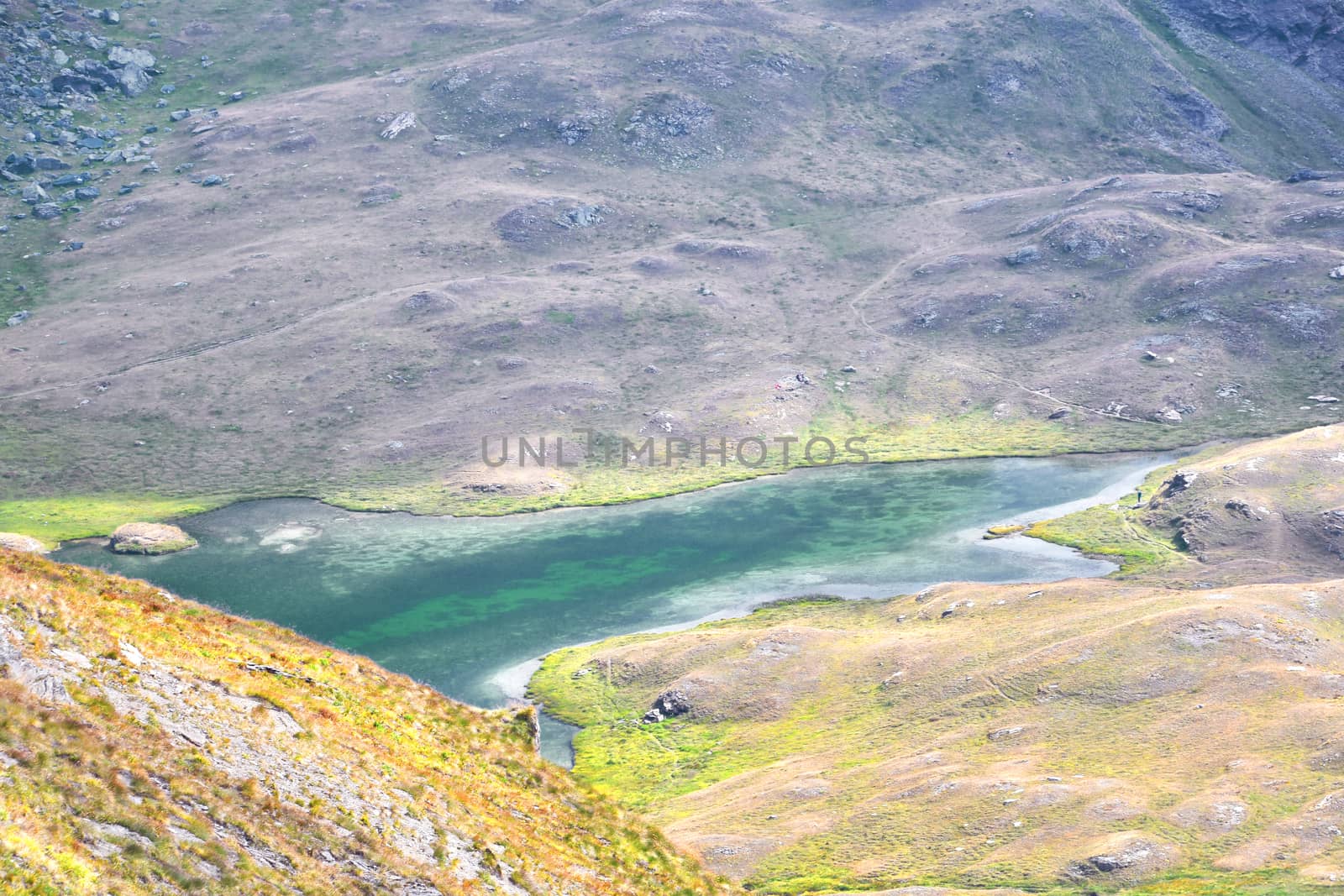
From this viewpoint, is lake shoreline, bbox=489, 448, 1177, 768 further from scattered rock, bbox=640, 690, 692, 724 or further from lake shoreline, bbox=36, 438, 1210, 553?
scattered rock, bbox=640, 690, 692, 724

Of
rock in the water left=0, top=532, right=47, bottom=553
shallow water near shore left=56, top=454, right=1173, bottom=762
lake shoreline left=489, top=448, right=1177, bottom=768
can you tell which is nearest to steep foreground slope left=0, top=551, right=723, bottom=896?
lake shoreline left=489, top=448, right=1177, bottom=768

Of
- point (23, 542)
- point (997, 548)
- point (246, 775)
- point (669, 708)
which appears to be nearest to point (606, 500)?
point (997, 548)

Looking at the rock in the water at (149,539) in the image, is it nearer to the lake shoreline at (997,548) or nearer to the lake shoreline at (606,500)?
the lake shoreline at (606,500)

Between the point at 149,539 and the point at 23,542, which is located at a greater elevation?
the point at 23,542

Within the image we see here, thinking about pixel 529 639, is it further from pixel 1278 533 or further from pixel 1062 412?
pixel 1062 412

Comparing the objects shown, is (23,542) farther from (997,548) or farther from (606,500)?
(997,548)

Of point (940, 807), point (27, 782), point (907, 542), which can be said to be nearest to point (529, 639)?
point (907, 542)

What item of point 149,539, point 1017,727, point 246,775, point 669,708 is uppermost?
point 246,775
